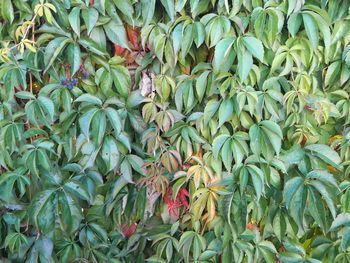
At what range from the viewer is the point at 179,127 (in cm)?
161

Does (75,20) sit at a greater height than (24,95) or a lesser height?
greater

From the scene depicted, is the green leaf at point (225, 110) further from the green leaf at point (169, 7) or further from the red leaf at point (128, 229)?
the red leaf at point (128, 229)

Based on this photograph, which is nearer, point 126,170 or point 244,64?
point 244,64

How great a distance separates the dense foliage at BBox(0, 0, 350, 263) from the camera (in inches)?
60.0

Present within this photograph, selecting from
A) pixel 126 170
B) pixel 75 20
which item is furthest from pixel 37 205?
pixel 75 20

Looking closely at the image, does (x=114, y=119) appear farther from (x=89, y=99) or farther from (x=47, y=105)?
(x=47, y=105)

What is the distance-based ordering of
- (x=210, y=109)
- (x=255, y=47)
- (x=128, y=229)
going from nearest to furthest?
(x=255, y=47) → (x=210, y=109) → (x=128, y=229)

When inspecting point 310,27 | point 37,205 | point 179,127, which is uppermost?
point 310,27

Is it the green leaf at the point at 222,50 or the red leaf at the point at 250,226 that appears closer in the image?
the green leaf at the point at 222,50

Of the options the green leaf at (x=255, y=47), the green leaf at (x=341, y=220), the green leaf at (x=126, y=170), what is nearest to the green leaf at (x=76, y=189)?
the green leaf at (x=126, y=170)

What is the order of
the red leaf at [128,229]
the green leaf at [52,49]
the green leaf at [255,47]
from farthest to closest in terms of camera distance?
the red leaf at [128,229]
the green leaf at [52,49]
the green leaf at [255,47]

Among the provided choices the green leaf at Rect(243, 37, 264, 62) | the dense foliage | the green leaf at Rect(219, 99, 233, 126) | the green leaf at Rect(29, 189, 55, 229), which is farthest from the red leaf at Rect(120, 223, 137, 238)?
the green leaf at Rect(243, 37, 264, 62)

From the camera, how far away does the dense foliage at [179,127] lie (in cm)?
152

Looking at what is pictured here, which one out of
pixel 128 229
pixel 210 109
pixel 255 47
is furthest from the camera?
pixel 128 229
